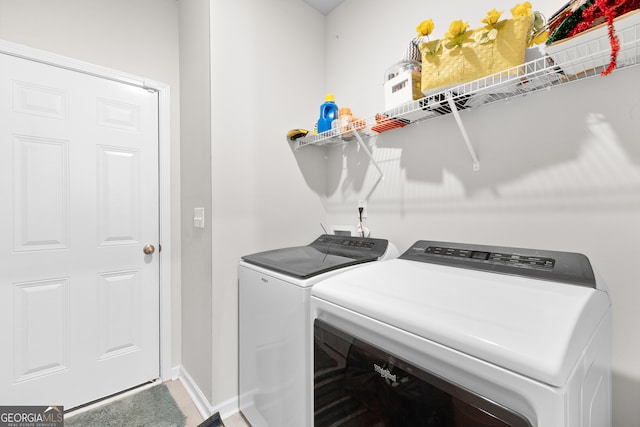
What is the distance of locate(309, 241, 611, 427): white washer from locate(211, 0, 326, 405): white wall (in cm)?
78

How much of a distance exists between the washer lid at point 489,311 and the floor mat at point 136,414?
138cm

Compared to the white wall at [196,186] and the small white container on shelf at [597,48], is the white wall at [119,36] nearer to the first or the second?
the white wall at [196,186]

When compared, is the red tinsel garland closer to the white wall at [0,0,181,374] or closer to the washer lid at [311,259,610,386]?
the washer lid at [311,259,610,386]

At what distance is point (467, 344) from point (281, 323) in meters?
0.83

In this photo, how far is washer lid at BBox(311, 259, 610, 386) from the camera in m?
0.52

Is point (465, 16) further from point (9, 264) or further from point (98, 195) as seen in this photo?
point (9, 264)

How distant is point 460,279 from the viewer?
922mm

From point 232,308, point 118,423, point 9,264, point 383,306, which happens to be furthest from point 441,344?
point 9,264

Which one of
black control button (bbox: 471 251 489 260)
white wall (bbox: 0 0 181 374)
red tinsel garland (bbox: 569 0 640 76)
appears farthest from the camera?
white wall (bbox: 0 0 181 374)

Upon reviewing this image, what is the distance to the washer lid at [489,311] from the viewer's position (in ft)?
1.71

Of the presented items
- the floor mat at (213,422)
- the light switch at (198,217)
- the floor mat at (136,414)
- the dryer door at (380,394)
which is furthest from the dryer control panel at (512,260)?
the floor mat at (136,414)

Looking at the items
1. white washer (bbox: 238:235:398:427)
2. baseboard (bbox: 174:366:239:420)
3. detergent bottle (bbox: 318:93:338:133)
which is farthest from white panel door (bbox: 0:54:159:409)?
detergent bottle (bbox: 318:93:338:133)

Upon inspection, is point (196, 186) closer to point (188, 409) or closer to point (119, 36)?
point (119, 36)

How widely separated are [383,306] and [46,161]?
202 cm
